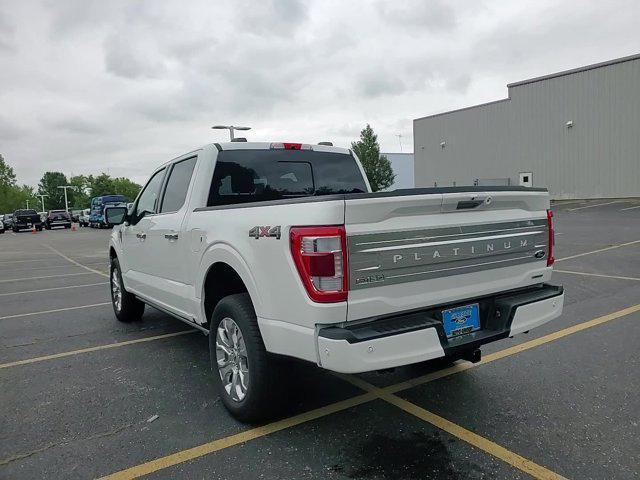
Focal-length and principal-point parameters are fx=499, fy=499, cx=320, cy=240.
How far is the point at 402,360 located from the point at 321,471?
77 cm

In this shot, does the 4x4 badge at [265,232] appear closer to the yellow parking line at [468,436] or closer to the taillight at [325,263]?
the taillight at [325,263]

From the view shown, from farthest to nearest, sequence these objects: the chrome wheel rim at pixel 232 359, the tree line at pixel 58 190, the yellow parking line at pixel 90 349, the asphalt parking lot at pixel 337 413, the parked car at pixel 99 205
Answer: the tree line at pixel 58 190 < the parked car at pixel 99 205 < the yellow parking line at pixel 90 349 < the chrome wheel rim at pixel 232 359 < the asphalt parking lot at pixel 337 413

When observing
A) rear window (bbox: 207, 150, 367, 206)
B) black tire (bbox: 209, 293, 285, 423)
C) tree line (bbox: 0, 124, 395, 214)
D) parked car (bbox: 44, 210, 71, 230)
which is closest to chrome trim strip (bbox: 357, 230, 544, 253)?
black tire (bbox: 209, 293, 285, 423)

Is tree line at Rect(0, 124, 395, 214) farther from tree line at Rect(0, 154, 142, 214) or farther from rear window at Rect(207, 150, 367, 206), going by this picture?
rear window at Rect(207, 150, 367, 206)

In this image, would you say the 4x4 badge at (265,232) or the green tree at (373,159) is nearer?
the 4x4 badge at (265,232)

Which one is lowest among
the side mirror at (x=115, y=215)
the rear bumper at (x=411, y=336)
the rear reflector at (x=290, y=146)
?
the rear bumper at (x=411, y=336)

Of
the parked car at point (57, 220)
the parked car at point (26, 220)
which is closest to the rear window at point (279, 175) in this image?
the parked car at point (26, 220)

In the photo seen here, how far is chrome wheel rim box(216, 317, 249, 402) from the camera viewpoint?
337cm

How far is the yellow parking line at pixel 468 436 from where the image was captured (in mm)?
2705

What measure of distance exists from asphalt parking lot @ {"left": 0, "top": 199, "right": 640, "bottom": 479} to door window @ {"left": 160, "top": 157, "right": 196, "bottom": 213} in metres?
1.49

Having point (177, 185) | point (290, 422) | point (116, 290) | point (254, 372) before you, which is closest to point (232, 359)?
point (254, 372)

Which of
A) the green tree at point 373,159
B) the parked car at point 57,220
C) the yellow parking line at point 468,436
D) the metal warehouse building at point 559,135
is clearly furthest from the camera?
the green tree at point 373,159

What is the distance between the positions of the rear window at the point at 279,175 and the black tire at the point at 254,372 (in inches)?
46.5

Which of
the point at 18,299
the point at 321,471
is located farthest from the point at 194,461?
the point at 18,299
